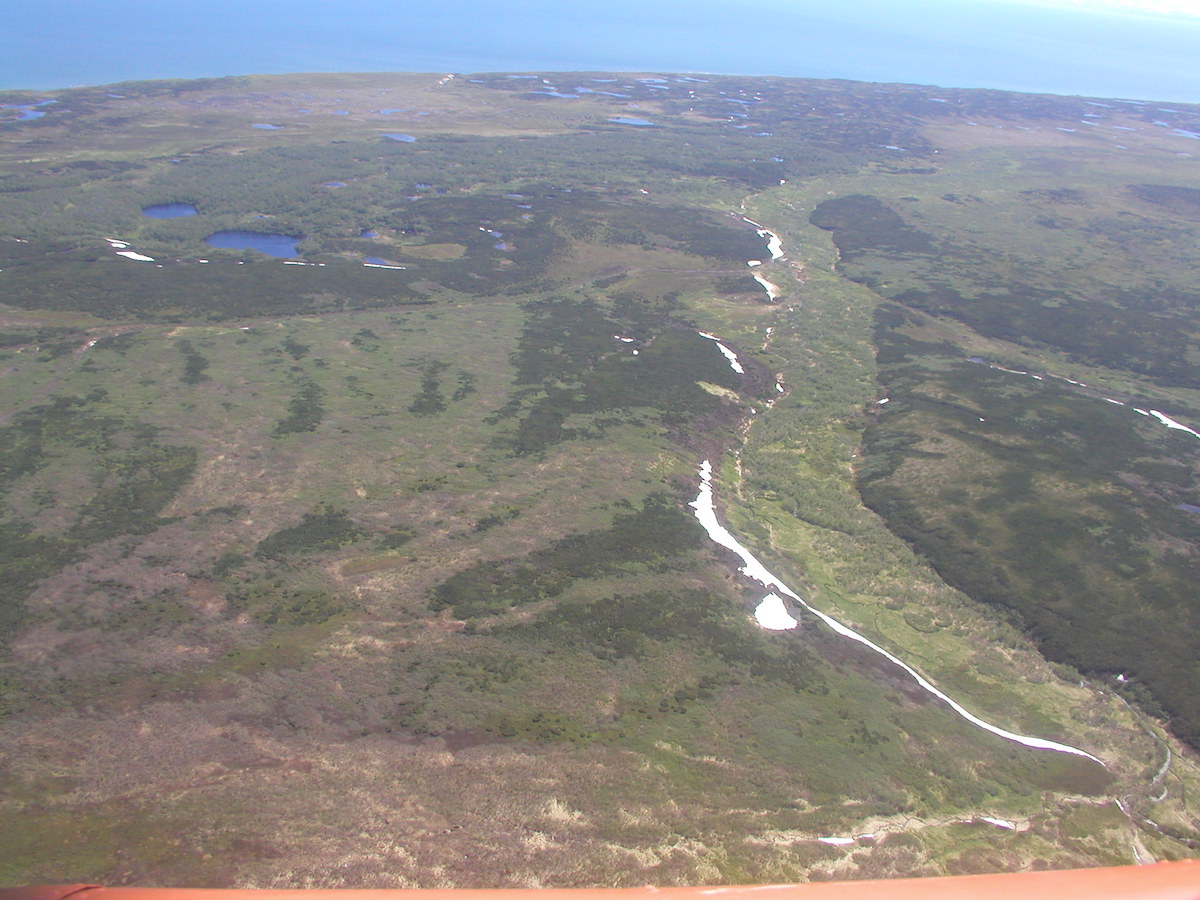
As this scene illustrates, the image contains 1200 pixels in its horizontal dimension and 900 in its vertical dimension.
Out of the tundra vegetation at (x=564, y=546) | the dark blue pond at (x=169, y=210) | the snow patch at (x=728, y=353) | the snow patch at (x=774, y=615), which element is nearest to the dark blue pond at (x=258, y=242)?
the tundra vegetation at (x=564, y=546)

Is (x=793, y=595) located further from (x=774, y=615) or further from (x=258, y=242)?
(x=258, y=242)

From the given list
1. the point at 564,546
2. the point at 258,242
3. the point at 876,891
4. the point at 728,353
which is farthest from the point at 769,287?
the point at 876,891

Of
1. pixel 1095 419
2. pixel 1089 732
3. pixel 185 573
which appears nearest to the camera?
pixel 1089 732

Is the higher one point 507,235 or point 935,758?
point 507,235

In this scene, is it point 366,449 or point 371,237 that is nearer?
point 366,449

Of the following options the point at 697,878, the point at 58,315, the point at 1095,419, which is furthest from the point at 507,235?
the point at 697,878

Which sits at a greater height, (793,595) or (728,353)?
(728,353)

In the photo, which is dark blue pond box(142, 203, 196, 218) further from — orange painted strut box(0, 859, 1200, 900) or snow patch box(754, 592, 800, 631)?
orange painted strut box(0, 859, 1200, 900)

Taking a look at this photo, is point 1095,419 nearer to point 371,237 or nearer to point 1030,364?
point 1030,364
